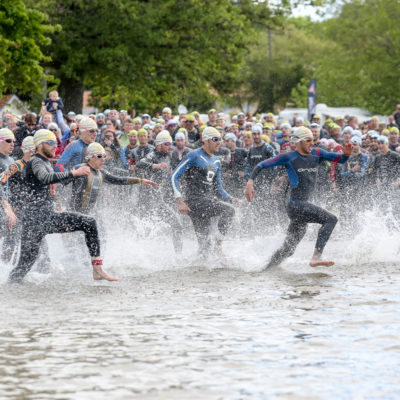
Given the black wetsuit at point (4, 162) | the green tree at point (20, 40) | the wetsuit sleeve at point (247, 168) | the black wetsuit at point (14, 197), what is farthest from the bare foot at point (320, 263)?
the green tree at point (20, 40)

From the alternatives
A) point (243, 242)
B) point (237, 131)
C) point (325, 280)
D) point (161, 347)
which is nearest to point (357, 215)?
point (243, 242)

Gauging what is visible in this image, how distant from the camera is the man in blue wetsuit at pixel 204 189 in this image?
12.3 meters

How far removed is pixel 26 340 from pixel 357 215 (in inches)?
385

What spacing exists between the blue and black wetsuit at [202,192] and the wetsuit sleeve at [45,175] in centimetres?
244

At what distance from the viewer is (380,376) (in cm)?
662

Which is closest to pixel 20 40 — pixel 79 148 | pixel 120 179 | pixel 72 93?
pixel 72 93

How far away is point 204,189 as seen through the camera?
40.9 ft

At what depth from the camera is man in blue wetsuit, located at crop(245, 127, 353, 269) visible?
11.6 meters

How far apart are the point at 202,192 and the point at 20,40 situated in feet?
44.6

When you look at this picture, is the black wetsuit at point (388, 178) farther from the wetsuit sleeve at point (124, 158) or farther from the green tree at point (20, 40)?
the green tree at point (20, 40)

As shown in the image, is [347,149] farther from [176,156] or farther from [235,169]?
[235,169]

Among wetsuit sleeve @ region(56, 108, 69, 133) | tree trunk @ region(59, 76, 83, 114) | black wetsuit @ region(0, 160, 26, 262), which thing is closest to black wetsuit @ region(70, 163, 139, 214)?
black wetsuit @ region(0, 160, 26, 262)

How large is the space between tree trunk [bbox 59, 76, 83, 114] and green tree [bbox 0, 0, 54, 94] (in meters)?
7.91

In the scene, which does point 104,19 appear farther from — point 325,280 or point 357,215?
point 325,280
